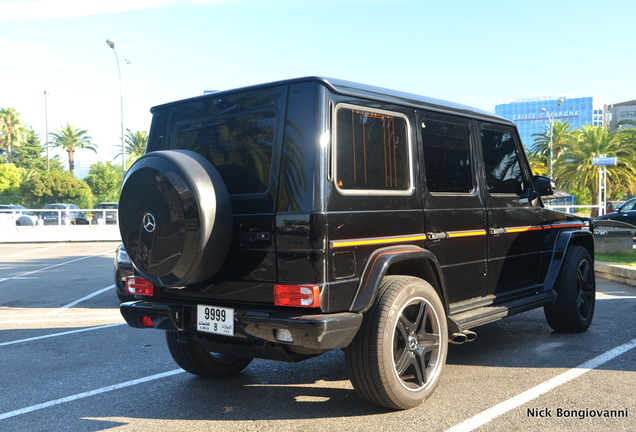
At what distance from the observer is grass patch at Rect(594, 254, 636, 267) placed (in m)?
10.8

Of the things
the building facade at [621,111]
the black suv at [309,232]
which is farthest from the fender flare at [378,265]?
the building facade at [621,111]

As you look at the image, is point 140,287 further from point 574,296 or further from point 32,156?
point 32,156

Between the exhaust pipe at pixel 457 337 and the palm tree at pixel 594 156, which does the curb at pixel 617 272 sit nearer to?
the exhaust pipe at pixel 457 337

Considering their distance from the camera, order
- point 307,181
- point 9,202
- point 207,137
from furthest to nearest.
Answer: point 9,202 → point 207,137 → point 307,181

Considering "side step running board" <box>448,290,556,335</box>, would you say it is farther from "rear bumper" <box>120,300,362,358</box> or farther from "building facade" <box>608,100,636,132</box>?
"building facade" <box>608,100,636,132</box>

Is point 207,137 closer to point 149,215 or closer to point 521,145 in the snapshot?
point 149,215

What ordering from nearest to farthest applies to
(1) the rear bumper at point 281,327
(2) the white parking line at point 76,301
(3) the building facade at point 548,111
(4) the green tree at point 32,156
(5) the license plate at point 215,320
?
1. (1) the rear bumper at point 281,327
2. (5) the license plate at point 215,320
3. (2) the white parking line at point 76,301
4. (4) the green tree at point 32,156
5. (3) the building facade at point 548,111

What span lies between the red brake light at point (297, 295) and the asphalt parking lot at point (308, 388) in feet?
2.53

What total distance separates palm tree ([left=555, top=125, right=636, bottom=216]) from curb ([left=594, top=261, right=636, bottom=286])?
2874 cm

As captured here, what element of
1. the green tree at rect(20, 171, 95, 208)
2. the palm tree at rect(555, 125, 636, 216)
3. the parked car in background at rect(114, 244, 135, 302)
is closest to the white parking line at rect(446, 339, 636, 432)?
the parked car in background at rect(114, 244, 135, 302)

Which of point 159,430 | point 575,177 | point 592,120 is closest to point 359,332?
point 159,430

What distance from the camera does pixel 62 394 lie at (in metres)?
4.47

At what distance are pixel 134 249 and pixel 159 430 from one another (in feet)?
3.72

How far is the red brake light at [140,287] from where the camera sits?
14.2 ft
